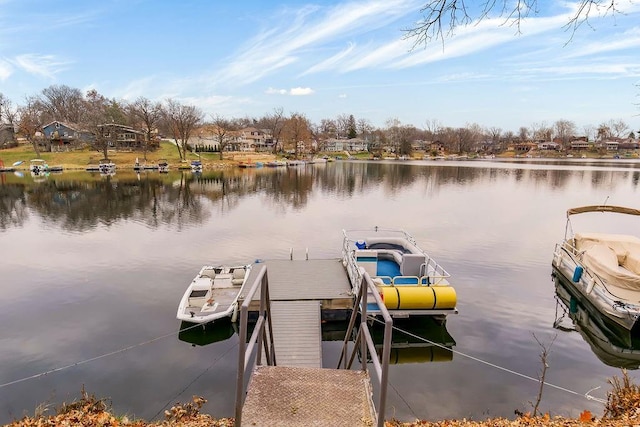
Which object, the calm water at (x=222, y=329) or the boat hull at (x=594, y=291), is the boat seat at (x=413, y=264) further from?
the boat hull at (x=594, y=291)

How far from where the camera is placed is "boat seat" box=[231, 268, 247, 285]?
15.1 m

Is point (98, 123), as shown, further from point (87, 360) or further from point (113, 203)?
point (87, 360)

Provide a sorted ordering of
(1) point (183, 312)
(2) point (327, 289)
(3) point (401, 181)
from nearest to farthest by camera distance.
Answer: (1) point (183, 312) < (2) point (327, 289) < (3) point (401, 181)

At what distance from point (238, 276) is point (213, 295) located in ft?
5.10

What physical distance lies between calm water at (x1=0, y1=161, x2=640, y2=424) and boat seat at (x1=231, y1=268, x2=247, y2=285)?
8.32ft

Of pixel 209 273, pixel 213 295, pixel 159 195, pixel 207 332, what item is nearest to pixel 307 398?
pixel 207 332

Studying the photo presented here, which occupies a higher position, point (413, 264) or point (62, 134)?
point (62, 134)

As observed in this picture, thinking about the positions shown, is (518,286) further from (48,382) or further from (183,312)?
(48,382)

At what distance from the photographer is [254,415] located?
4121mm

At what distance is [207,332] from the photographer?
1262 centimetres

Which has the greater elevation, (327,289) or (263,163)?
(263,163)

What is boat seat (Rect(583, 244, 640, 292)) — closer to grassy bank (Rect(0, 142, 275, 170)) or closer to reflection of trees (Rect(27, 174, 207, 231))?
reflection of trees (Rect(27, 174, 207, 231))

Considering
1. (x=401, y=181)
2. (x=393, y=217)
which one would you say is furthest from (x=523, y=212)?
(x=401, y=181)

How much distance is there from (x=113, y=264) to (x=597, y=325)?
74.5 feet
